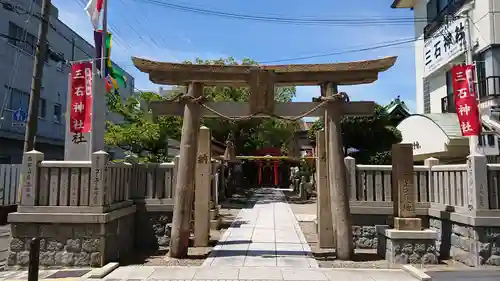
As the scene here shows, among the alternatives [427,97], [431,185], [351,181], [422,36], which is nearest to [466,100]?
[431,185]

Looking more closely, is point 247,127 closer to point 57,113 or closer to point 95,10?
point 57,113

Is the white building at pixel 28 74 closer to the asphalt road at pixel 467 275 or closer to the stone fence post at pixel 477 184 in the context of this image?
the stone fence post at pixel 477 184

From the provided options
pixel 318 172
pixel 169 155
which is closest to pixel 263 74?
pixel 318 172

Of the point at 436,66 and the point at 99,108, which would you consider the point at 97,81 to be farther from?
the point at 436,66

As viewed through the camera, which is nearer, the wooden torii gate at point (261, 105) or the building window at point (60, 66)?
the wooden torii gate at point (261, 105)

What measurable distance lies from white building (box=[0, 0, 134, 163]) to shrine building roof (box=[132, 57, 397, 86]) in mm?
10191

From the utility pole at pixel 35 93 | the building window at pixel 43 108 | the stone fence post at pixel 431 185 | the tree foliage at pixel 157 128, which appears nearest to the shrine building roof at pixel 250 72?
the tree foliage at pixel 157 128

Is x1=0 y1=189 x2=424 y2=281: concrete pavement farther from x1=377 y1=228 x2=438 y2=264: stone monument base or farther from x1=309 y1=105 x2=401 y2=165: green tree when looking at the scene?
x1=309 y1=105 x2=401 y2=165: green tree

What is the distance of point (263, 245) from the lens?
11.3m

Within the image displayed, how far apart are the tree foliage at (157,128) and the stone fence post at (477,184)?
620 centimetres

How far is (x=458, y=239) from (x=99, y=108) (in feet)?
31.0

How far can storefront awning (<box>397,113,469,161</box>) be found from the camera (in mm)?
17328

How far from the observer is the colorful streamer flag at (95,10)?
13141 mm

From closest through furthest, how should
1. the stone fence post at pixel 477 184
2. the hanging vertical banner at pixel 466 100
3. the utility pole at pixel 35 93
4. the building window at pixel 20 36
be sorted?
the stone fence post at pixel 477 184, the utility pole at pixel 35 93, the hanging vertical banner at pixel 466 100, the building window at pixel 20 36
